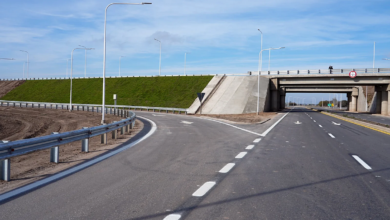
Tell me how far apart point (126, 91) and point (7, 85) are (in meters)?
49.0

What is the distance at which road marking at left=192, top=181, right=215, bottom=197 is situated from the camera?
590cm

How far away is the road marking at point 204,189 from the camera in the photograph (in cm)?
590

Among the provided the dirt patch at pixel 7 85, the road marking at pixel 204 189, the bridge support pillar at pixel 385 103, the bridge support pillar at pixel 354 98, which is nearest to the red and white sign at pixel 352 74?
the bridge support pillar at pixel 385 103

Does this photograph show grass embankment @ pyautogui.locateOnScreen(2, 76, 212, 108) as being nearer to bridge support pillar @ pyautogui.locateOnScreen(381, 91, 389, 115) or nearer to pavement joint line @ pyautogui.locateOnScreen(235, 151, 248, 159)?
bridge support pillar @ pyautogui.locateOnScreen(381, 91, 389, 115)

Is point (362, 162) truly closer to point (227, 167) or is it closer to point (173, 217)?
point (227, 167)

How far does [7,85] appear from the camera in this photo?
4006 inches

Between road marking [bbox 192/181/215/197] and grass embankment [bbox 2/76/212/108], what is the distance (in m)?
50.7

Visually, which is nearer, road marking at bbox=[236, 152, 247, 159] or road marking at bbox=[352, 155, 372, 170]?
road marking at bbox=[352, 155, 372, 170]

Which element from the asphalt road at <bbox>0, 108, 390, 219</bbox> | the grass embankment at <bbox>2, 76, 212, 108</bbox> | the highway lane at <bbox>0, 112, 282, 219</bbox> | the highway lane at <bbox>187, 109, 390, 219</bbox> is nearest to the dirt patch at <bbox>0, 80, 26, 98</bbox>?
the grass embankment at <bbox>2, 76, 212, 108</bbox>

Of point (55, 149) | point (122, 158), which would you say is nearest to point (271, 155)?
point (122, 158)

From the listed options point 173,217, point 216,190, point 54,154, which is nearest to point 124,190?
point 216,190

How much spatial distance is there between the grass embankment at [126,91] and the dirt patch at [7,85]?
231 cm

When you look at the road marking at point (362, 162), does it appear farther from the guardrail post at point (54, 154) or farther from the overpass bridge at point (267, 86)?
the overpass bridge at point (267, 86)

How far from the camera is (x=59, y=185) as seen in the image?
6.57 meters
